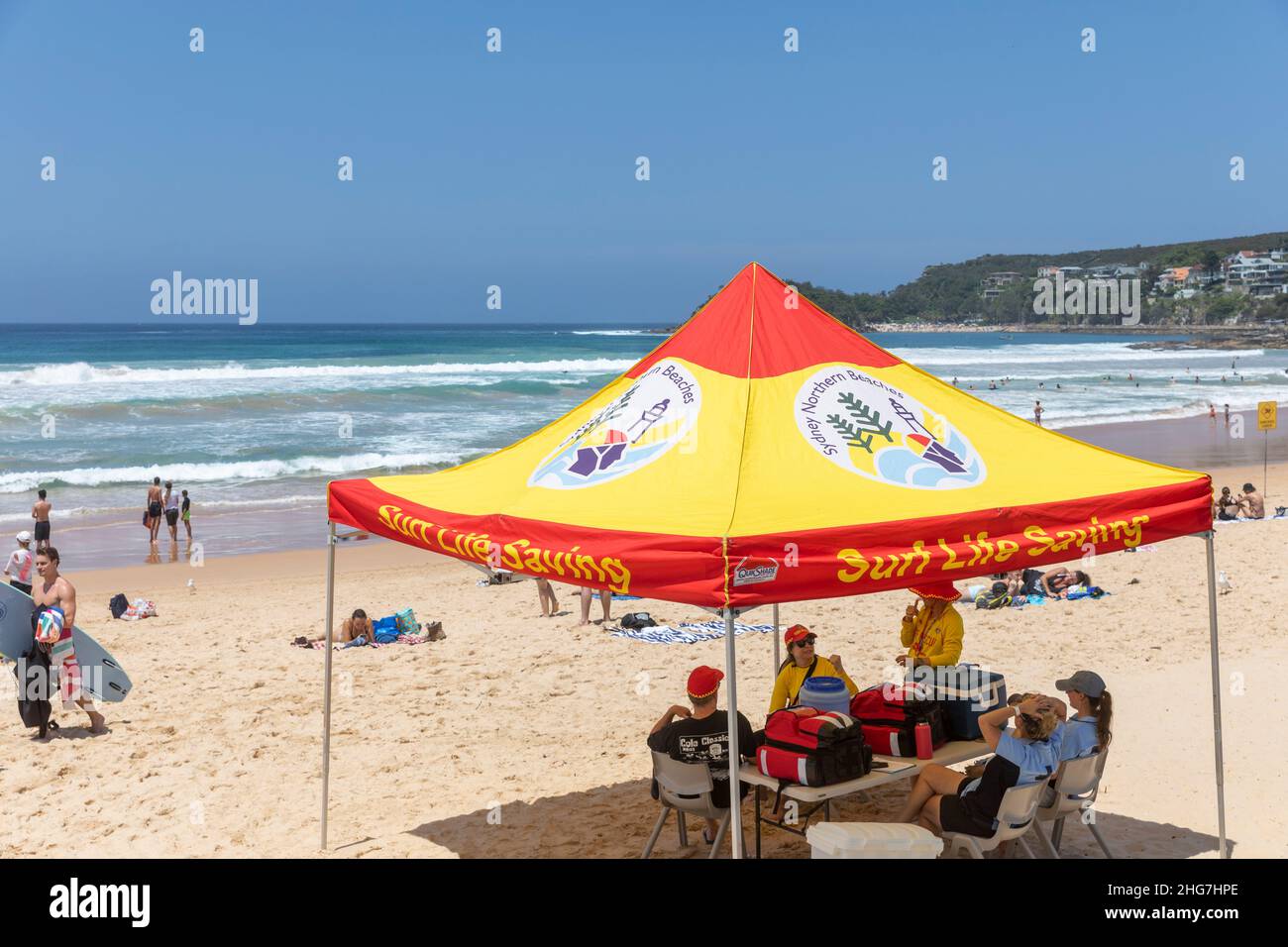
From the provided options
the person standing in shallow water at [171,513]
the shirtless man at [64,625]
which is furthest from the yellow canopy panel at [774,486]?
the person standing in shallow water at [171,513]

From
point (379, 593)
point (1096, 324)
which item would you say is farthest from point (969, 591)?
point (1096, 324)

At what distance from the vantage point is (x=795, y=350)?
597 centimetres

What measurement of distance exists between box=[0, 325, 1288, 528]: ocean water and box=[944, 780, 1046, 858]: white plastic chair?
19.2 metres

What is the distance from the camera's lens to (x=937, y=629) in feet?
21.2

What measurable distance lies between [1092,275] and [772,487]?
160 meters

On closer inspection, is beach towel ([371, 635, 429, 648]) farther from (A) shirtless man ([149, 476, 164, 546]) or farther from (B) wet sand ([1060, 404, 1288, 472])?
(B) wet sand ([1060, 404, 1288, 472])

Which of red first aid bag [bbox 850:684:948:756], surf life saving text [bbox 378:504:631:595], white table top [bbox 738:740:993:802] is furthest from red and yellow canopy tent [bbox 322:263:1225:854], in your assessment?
red first aid bag [bbox 850:684:948:756]

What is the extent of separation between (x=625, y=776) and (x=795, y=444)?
9.88 feet

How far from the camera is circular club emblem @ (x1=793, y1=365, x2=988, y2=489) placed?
5363 millimetres

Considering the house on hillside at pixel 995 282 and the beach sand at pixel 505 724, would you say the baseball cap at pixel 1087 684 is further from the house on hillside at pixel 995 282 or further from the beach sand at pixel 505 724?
the house on hillside at pixel 995 282

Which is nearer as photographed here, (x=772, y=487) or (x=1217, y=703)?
(x=772, y=487)

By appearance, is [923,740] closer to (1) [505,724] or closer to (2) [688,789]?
(2) [688,789]

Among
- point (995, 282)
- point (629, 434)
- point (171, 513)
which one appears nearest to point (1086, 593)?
point (629, 434)
